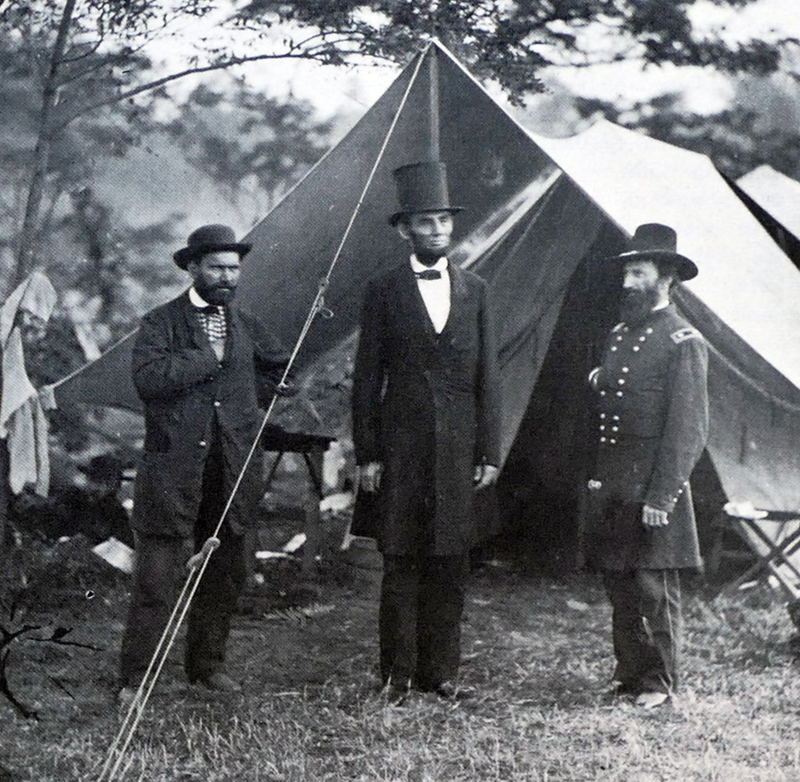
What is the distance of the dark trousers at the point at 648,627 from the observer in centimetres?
395

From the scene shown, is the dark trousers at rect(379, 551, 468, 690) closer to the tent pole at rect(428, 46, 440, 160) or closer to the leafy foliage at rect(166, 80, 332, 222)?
the tent pole at rect(428, 46, 440, 160)

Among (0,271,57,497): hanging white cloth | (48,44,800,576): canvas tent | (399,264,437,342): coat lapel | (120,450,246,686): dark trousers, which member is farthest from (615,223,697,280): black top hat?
(0,271,57,497): hanging white cloth

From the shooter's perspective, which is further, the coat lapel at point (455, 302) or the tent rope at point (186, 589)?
the coat lapel at point (455, 302)

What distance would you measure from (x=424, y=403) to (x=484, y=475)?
1.16 ft

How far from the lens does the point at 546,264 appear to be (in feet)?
18.8

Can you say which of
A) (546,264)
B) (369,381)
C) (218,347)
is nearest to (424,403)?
(369,381)

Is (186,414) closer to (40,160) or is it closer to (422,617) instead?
(422,617)

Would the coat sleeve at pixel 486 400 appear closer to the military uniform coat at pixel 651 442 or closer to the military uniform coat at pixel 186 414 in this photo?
the military uniform coat at pixel 651 442

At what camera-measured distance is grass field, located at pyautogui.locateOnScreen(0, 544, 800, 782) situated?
3.22m

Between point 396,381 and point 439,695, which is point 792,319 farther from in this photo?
point 439,695

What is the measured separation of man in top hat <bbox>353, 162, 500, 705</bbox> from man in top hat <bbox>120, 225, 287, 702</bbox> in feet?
1.47

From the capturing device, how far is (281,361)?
4.23 m

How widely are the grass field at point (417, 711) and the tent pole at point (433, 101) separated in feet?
7.26

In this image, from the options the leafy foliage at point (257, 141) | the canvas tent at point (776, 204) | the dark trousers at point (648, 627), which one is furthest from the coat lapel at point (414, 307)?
the leafy foliage at point (257, 141)
